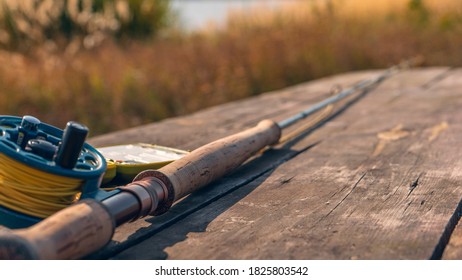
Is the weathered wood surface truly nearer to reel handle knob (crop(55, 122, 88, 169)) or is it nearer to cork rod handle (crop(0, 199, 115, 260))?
cork rod handle (crop(0, 199, 115, 260))

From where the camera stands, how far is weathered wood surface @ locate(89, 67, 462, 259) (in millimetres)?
1617

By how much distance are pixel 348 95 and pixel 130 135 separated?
1615 millimetres

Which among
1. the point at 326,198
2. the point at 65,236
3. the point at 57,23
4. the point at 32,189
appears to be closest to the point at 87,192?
the point at 32,189

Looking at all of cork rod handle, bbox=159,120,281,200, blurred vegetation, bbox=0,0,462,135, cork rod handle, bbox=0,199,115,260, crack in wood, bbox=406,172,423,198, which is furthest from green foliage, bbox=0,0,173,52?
cork rod handle, bbox=0,199,115,260

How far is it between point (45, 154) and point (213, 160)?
2.13 ft

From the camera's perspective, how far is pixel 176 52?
7812 millimetres

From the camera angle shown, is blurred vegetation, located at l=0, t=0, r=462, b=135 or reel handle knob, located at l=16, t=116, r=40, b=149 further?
blurred vegetation, located at l=0, t=0, r=462, b=135

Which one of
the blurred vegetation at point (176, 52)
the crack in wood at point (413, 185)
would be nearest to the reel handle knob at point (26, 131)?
the crack in wood at point (413, 185)


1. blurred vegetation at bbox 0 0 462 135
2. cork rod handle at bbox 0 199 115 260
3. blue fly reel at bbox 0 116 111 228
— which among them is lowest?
blurred vegetation at bbox 0 0 462 135

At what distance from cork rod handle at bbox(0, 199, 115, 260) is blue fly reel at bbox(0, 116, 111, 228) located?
130 millimetres

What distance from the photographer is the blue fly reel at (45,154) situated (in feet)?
5.40

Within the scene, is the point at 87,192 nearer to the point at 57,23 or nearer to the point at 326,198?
the point at 326,198

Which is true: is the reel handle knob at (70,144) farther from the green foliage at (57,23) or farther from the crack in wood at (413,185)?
the green foliage at (57,23)
